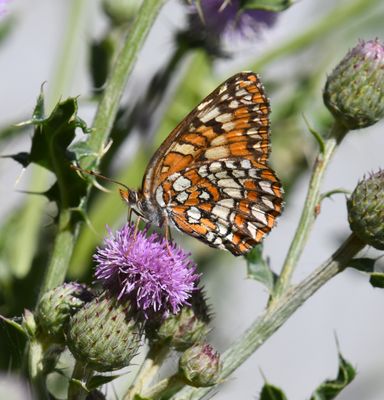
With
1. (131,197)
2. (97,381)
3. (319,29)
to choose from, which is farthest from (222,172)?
(319,29)

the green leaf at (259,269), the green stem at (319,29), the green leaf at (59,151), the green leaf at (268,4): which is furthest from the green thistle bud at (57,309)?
the green stem at (319,29)

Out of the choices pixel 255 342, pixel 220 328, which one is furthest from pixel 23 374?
pixel 220 328

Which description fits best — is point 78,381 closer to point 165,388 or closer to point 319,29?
point 165,388

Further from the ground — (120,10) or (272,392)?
(120,10)

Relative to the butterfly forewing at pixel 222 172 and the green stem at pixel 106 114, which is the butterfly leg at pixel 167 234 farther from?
the green stem at pixel 106 114

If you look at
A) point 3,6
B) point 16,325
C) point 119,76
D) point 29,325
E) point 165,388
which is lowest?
point 165,388

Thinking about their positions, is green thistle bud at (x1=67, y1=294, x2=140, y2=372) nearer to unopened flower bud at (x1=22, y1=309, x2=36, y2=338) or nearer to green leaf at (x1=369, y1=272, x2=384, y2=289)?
→ unopened flower bud at (x1=22, y1=309, x2=36, y2=338)
